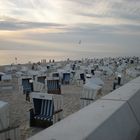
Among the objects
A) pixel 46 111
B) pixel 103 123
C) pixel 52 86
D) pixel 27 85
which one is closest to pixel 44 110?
pixel 46 111

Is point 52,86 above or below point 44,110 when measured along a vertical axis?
below

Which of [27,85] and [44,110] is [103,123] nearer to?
[44,110]

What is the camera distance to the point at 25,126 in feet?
30.5

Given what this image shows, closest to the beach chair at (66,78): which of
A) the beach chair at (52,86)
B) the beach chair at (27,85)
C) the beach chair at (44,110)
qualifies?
the beach chair at (27,85)

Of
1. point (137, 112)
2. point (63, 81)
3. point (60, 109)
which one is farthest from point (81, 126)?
point (63, 81)

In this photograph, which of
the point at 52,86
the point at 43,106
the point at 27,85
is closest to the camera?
the point at 43,106

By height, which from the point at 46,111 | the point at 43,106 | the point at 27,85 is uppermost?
the point at 43,106

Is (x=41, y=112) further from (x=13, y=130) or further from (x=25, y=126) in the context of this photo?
(x=13, y=130)

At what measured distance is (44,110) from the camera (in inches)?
326

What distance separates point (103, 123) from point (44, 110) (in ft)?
16.8

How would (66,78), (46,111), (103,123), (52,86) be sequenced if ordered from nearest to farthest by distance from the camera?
(103,123) < (46,111) < (52,86) < (66,78)

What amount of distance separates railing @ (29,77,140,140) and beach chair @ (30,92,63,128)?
3.41m

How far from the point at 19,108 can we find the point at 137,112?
8851mm

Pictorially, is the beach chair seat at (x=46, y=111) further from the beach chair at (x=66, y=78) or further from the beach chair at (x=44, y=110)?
the beach chair at (x=66, y=78)
